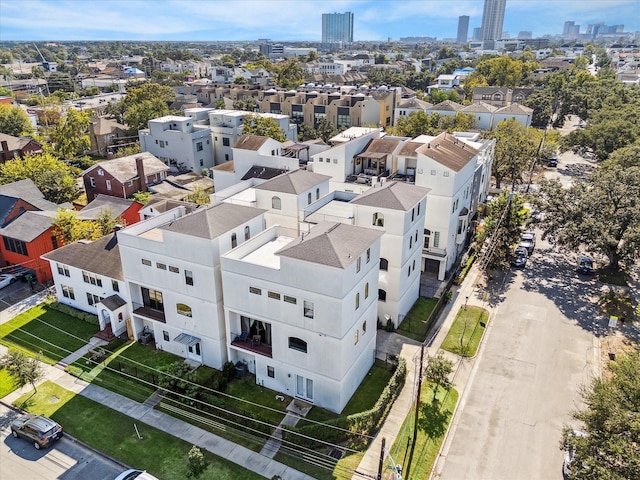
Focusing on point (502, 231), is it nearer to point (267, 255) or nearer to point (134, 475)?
point (267, 255)

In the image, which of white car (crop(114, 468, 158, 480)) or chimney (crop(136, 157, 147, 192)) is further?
chimney (crop(136, 157, 147, 192))

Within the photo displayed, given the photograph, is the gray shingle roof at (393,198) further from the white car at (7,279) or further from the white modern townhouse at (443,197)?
the white car at (7,279)

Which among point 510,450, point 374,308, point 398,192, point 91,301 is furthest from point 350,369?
point 91,301

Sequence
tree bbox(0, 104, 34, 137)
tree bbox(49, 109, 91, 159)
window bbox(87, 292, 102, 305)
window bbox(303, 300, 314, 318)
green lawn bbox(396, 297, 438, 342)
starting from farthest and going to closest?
tree bbox(0, 104, 34, 137) → tree bbox(49, 109, 91, 159) → window bbox(87, 292, 102, 305) → green lawn bbox(396, 297, 438, 342) → window bbox(303, 300, 314, 318)

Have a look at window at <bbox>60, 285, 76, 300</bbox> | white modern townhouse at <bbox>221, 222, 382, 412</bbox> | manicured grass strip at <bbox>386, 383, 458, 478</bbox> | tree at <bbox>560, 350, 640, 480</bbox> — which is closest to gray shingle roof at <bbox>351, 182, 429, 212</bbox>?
white modern townhouse at <bbox>221, 222, 382, 412</bbox>

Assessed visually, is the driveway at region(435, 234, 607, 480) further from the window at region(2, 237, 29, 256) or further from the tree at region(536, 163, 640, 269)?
the window at region(2, 237, 29, 256)

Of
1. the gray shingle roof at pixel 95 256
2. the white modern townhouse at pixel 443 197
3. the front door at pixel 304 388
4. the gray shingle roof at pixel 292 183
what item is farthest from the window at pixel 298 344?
the white modern townhouse at pixel 443 197

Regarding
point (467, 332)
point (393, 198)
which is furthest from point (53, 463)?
point (467, 332)
